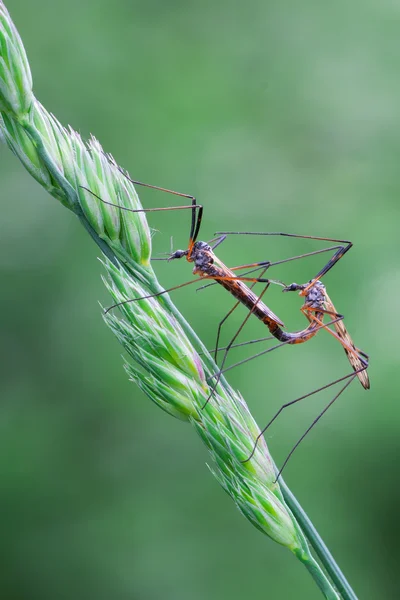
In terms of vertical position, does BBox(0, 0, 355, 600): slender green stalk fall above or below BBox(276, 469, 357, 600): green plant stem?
above

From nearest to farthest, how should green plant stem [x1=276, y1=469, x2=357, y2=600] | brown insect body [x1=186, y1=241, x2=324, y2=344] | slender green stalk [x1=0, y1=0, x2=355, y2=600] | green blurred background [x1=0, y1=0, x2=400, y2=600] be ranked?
green plant stem [x1=276, y1=469, x2=357, y2=600], slender green stalk [x1=0, y1=0, x2=355, y2=600], brown insect body [x1=186, y1=241, x2=324, y2=344], green blurred background [x1=0, y1=0, x2=400, y2=600]

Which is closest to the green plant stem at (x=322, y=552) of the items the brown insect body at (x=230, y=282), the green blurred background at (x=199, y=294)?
the brown insect body at (x=230, y=282)

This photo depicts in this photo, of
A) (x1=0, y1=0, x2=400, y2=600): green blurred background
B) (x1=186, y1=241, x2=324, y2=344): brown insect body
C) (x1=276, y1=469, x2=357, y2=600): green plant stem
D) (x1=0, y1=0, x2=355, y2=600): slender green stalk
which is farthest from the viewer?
(x1=0, y1=0, x2=400, y2=600): green blurred background

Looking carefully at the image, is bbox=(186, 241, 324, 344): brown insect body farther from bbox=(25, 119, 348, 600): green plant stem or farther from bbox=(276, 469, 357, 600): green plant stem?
bbox=(276, 469, 357, 600): green plant stem

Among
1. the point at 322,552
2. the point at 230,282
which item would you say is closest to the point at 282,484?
the point at 322,552

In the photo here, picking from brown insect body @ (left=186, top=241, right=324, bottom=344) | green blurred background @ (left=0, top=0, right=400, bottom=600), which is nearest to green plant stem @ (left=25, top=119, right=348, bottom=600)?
brown insect body @ (left=186, top=241, right=324, bottom=344)

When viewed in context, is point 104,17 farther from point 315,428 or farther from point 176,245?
point 315,428

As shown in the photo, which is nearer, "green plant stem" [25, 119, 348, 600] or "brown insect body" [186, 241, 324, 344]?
"green plant stem" [25, 119, 348, 600]
